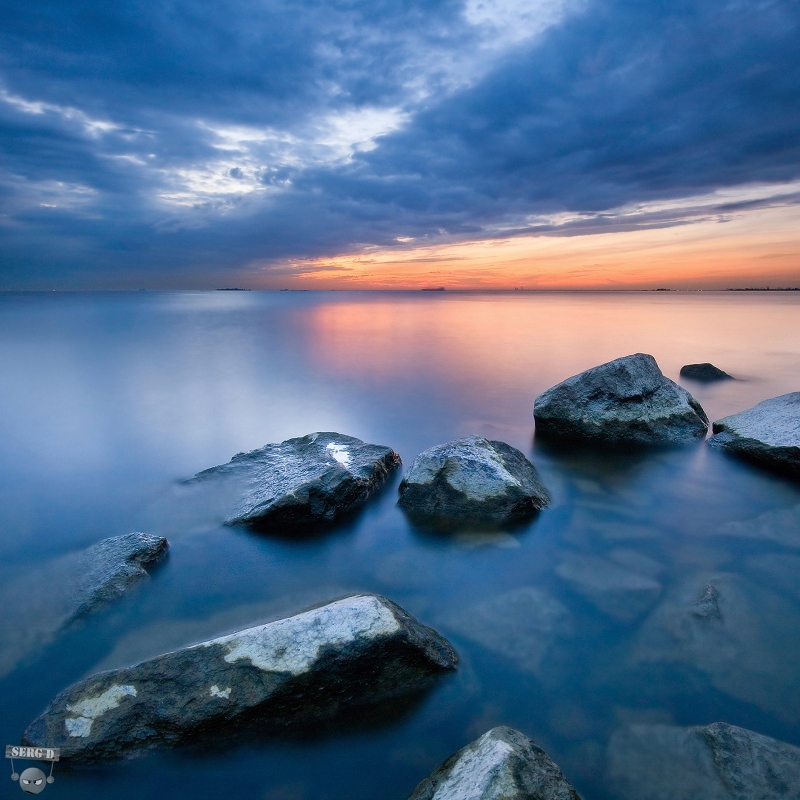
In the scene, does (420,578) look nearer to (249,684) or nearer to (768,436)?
(249,684)

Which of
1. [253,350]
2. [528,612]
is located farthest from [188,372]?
[528,612]

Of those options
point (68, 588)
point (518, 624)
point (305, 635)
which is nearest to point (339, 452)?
point (68, 588)

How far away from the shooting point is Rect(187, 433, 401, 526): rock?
5645 millimetres

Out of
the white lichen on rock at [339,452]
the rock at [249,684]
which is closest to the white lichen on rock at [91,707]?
the rock at [249,684]

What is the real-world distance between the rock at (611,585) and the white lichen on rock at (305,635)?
2.12 m

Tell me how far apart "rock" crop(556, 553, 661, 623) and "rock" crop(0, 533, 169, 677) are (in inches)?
165

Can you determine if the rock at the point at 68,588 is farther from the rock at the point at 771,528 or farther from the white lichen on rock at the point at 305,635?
the rock at the point at 771,528

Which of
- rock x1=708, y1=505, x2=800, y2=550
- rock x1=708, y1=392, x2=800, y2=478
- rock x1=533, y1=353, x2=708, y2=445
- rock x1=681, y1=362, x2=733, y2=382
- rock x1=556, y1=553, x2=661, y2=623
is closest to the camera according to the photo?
rock x1=556, y1=553, x2=661, y2=623

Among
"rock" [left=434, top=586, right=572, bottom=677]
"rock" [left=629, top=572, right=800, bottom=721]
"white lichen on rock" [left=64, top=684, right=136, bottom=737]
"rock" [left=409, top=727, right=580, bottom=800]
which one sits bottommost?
"rock" [left=434, top=586, right=572, bottom=677]

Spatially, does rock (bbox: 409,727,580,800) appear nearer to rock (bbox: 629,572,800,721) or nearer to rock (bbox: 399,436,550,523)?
rock (bbox: 629,572,800,721)

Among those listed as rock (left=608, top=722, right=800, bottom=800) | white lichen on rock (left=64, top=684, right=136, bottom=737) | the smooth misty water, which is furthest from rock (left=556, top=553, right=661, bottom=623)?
white lichen on rock (left=64, top=684, right=136, bottom=737)

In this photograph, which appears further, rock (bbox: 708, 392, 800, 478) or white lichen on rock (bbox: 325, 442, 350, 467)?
rock (bbox: 708, 392, 800, 478)

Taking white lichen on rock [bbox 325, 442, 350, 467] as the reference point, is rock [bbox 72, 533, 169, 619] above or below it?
below

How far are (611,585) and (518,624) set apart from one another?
43.5 inches
